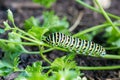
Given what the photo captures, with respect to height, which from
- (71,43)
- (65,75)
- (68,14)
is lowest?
(65,75)

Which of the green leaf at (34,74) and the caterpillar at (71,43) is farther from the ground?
the caterpillar at (71,43)

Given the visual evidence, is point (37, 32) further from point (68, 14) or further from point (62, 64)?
point (68, 14)

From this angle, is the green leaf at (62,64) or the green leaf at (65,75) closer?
the green leaf at (65,75)

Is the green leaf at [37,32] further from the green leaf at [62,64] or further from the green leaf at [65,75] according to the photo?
the green leaf at [65,75]

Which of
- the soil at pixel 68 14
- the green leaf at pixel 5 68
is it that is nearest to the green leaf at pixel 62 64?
the green leaf at pixel 5 68

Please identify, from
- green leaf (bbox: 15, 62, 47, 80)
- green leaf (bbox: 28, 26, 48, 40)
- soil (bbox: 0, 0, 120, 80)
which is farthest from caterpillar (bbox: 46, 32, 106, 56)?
soil (bbox: 0, 0, 120, 80)

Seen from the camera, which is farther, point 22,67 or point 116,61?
point 116,61

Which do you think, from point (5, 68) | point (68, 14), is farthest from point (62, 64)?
point (68, 14)

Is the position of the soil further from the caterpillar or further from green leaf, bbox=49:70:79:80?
green leaf, bbox=49:70:79:80

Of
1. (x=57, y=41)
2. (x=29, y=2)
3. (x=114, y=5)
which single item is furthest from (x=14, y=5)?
(x=57, y=41)

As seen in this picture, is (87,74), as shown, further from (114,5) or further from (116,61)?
(114,5)

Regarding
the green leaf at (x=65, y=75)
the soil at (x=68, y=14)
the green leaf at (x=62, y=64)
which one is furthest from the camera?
the soil at (x=68, y=14)
